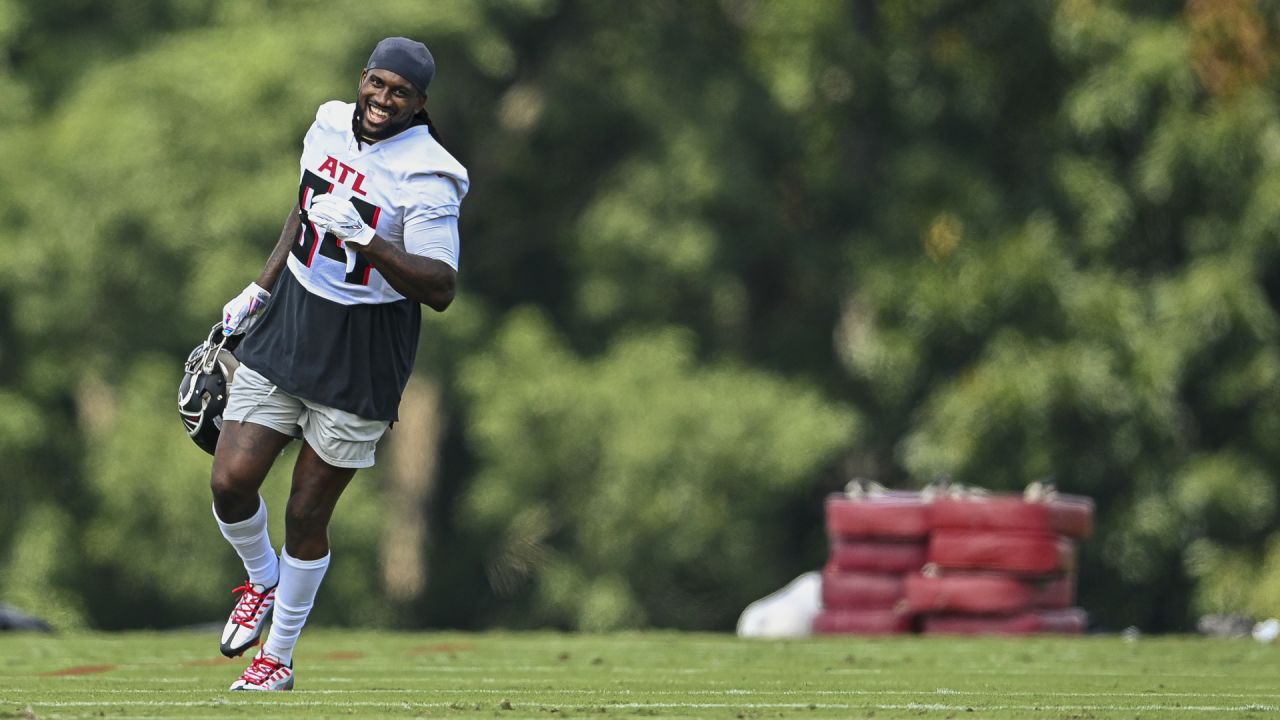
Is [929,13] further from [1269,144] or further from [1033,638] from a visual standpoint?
[1033,638]

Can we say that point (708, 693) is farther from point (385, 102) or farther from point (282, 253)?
point (385, 102)

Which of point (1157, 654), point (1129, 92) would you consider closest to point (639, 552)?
point (1129, 92)

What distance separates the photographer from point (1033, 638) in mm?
15234

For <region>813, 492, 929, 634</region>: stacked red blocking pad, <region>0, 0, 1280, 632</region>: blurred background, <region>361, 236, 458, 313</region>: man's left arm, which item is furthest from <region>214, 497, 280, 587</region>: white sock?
<region>0, 0, 1280, 632</region>: blurred background

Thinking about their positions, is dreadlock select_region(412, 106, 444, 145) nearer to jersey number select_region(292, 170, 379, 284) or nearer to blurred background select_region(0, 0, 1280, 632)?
jersey number select_region(292, 170, 379, 284)

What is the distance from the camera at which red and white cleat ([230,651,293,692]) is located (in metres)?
9.29

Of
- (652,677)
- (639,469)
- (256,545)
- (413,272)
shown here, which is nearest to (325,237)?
(413,272)

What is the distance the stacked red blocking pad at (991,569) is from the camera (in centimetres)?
1603

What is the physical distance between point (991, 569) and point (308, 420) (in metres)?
7.71

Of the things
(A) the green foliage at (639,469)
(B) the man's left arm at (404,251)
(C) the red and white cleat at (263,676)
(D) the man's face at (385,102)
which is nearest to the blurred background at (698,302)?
(A) the green foliage at (639,469)

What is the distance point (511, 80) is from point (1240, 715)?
25.5m

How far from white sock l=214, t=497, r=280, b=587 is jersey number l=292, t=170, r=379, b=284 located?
3.01 ft

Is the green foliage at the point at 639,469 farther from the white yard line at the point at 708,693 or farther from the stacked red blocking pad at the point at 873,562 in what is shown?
the white yard line at the point at 708,693

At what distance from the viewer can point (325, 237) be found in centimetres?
917
